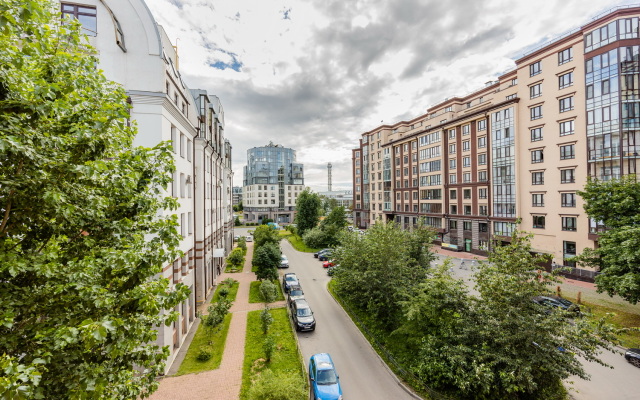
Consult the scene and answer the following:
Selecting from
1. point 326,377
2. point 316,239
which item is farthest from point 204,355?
point 316,239

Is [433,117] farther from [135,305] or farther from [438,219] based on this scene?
[135,305]

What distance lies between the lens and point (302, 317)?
19.7 metres

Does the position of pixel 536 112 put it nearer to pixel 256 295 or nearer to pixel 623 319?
pixel 623 319

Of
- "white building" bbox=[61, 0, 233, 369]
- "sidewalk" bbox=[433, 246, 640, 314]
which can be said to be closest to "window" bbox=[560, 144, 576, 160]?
"sidewalk" bbox=[433, 246, 640, 314]

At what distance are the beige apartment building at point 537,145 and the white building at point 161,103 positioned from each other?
70.6ft

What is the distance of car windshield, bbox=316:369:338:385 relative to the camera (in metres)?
12.9

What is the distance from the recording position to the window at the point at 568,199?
30.9 meters

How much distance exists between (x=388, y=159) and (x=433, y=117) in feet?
40.6

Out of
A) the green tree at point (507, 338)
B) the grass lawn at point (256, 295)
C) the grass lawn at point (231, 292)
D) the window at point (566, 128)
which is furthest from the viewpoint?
the window at point (566, 128)

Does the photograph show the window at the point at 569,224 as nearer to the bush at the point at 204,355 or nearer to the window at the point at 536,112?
the window at the point at 536,112

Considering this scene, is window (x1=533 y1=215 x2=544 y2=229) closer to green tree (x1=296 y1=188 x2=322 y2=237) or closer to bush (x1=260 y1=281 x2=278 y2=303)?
bush (x1=260 y1=281 x2=278 y2=303)

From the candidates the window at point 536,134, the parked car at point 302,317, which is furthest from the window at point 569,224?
the parked car at point 302,317

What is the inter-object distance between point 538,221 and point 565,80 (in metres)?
16.9

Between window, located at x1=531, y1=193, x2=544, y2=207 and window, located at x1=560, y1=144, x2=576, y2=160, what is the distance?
504cm
